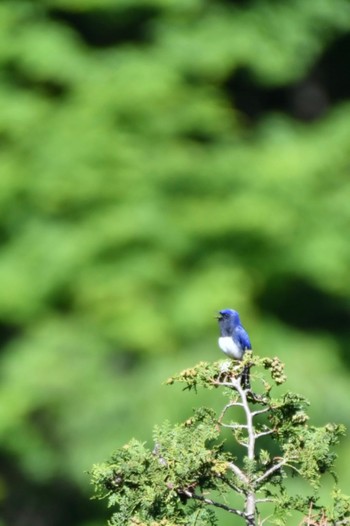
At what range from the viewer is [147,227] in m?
7.62

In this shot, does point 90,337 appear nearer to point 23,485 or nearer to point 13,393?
point 13,393

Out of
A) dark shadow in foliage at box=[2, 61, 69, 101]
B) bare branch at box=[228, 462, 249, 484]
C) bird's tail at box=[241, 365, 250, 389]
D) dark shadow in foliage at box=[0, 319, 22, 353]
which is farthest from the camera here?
dark shadow in foliage at box=[2, 61, 69, 101]

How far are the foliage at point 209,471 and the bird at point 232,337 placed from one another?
386 mm

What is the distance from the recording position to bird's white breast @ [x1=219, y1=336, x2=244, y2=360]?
2.30 metres

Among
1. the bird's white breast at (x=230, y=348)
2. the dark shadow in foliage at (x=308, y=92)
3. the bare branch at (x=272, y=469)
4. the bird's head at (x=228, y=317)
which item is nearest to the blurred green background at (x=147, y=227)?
the dark shadow in foliage at (x=308, y=92)

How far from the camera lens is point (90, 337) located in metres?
7.68

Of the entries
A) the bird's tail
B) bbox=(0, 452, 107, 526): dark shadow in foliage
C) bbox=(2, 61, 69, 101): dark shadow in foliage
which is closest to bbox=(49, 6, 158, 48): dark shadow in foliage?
bbox=(2, 61, 69, 101): dark shadow in foliage

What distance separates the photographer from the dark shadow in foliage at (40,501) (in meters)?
8.48

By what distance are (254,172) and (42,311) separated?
65.5 inches

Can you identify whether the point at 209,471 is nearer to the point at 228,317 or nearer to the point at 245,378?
the point at 245,378

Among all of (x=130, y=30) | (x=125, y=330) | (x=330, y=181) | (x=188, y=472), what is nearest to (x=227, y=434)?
(x=125, y=330)

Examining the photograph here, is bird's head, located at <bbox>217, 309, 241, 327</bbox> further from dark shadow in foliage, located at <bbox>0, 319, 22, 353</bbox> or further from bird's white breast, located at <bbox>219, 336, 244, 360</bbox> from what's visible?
dark shadow in foliage, located at <bbox>0, 319, 22, 353</bbox>

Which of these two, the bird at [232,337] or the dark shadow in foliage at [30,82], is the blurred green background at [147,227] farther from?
the bird at [232,337]

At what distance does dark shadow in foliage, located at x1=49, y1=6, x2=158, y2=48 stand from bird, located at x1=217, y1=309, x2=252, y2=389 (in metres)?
6.30
